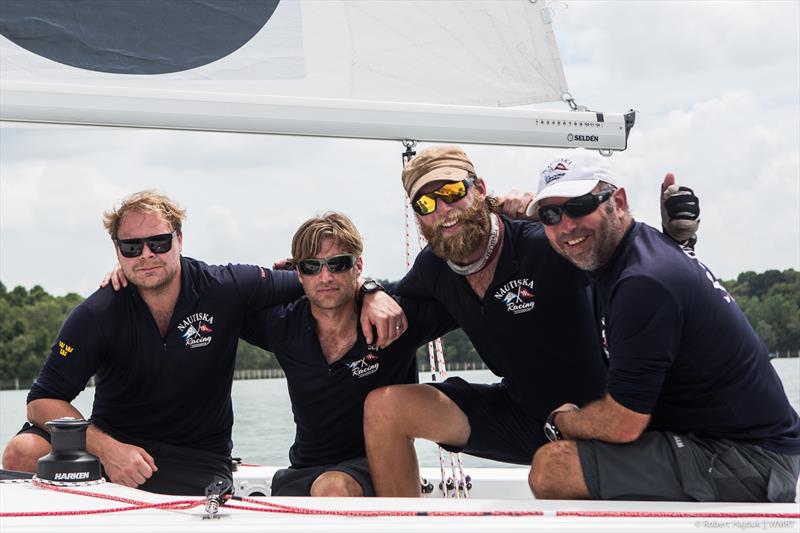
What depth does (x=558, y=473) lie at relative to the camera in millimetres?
2404

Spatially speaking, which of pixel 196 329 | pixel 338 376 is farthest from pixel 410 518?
pixel 196 329

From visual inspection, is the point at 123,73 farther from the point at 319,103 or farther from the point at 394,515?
the point at 394,515

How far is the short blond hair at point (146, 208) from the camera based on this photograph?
318 cm

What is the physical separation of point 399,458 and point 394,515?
654mm

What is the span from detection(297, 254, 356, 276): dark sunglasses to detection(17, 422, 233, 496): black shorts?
30.6 inches

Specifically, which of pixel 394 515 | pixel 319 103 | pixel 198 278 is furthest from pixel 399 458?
pixel 319 103

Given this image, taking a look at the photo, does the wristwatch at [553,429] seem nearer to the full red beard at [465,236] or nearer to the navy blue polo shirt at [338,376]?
the full red beard at [465,236]

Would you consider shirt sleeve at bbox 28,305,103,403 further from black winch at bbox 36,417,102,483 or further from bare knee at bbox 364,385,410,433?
bare knee at bbox 364,385,410,433

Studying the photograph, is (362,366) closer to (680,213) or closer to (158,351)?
(158,351)

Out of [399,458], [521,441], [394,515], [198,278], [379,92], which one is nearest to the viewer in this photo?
[394,515]

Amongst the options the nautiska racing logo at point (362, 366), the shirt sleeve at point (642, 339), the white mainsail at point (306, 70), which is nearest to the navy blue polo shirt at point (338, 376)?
the nautiska racing logo at point (362, 366)

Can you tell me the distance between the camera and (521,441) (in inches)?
121

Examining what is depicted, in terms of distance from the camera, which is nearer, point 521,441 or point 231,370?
point 521,441

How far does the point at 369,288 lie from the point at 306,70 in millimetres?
962
